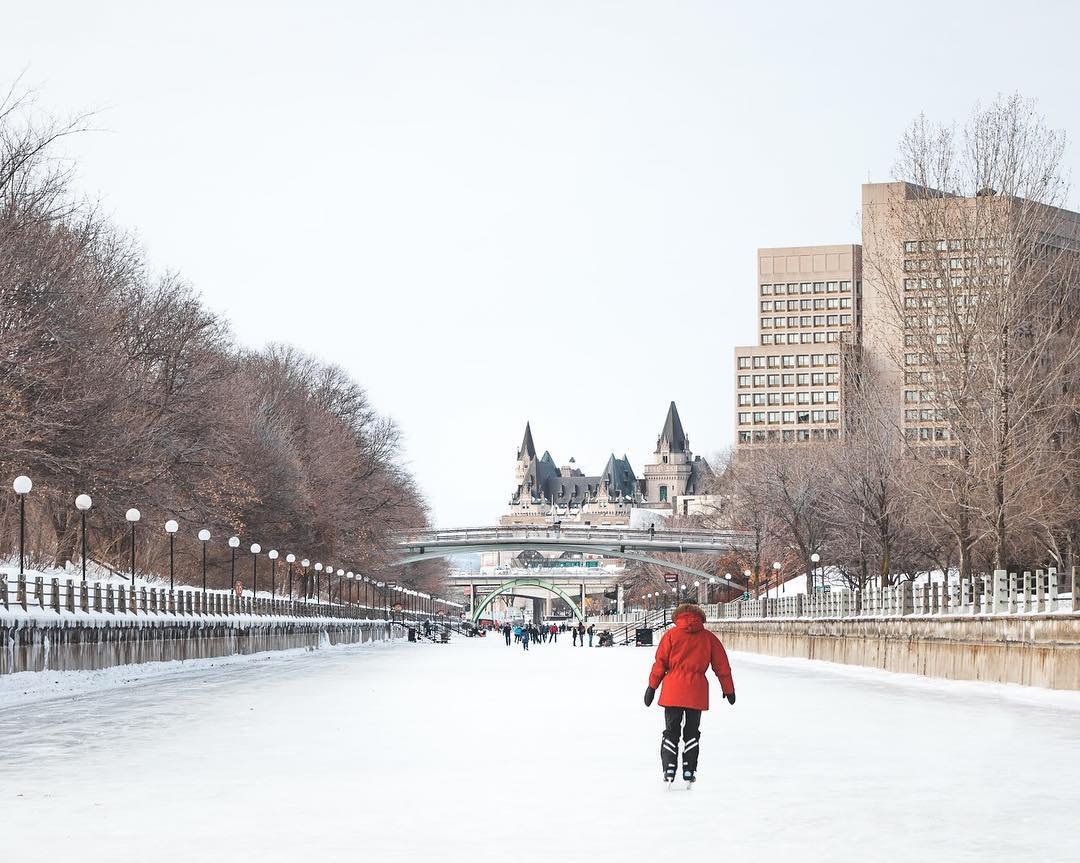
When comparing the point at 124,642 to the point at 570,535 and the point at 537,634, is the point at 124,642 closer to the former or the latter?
the point at 537,634

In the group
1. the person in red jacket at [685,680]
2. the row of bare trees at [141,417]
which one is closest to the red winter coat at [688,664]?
the person in red jacket at [685,680]

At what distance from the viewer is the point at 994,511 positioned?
132ft

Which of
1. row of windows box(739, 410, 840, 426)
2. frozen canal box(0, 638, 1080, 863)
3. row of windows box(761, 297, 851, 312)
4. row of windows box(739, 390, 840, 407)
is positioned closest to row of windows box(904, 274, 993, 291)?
frozen canal box(0, 638, 1080, 863)

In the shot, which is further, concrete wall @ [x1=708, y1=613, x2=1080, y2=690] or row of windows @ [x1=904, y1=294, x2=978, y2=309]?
row of windows @ [x1=904, y1=294, x2=978, y2=309]

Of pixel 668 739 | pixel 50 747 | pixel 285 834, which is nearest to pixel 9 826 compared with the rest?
pixel 285 834

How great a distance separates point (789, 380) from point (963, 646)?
153 metres

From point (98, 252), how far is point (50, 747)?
40.0 meters

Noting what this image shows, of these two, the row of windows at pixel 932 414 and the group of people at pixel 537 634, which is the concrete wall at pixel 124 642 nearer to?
the row of windows at pixel 932 414

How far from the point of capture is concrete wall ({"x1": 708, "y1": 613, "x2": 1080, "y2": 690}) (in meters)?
28.6

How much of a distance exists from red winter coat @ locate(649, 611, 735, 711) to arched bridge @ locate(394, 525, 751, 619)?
4030 inches

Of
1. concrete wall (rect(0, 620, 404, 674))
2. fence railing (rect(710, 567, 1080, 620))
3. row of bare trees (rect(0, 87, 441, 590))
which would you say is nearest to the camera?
concrete wall (rect(0, 620, 404, 674))

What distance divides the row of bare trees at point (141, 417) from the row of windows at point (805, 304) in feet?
357

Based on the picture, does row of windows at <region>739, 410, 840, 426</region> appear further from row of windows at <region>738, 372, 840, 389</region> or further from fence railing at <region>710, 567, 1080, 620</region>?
fence railing at <region>710, 567, 1080, 620</region>

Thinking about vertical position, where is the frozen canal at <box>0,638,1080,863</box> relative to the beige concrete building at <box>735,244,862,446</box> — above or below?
below
